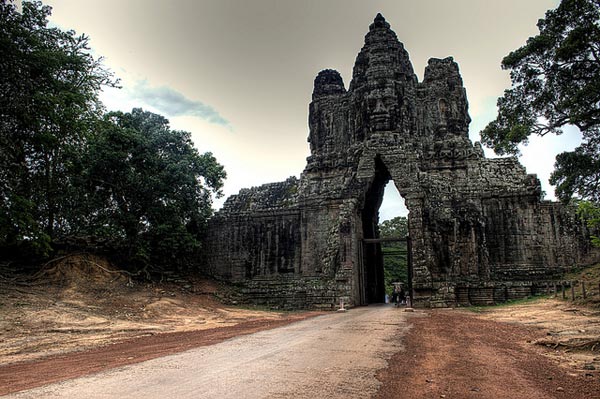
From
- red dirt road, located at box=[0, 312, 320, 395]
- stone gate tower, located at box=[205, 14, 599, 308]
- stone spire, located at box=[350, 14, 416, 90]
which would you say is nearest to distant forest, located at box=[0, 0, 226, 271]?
stone gate tower, located at box=[205, 14, 599, 308]

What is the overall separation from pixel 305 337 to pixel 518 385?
556 cm

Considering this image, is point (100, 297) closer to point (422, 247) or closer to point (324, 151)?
point (422, 247)

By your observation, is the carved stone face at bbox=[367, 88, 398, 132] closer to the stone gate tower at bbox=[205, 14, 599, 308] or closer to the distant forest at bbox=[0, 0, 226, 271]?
the stone gate tower at bbox=[205, 14, 599, 308]

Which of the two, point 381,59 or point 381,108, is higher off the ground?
point 381,59

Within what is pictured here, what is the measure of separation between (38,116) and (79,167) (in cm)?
474

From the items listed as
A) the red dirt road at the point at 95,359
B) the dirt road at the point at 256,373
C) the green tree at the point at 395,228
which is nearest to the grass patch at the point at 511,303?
the dirt road at the point at 256,373

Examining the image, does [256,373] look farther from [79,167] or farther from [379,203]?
[379,203]

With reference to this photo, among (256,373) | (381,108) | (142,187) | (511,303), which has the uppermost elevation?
(381,108)

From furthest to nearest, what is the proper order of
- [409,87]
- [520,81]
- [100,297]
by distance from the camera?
1. [409,87]
2. [100,297]
3. [520,81]

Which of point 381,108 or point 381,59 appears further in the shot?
point 381,59

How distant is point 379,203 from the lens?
29828 millimetres

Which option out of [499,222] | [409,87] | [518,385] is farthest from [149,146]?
[518,385]

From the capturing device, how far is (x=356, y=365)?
795 centimetres

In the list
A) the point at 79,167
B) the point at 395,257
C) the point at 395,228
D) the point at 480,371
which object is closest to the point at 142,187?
the point at 79,167
